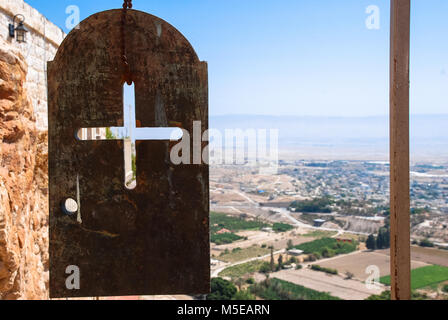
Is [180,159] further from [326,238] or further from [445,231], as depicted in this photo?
[326,238]

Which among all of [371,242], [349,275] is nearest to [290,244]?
[349,275]

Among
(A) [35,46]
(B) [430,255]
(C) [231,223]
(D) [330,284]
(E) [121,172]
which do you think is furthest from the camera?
(C) [231,223]

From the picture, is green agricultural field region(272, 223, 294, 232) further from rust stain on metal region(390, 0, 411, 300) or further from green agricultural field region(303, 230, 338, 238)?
rust stain on metal region(390, 0, 411, 300)

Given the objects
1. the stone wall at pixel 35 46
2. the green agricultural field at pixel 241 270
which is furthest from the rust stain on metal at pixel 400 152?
the green agricultural field at pixel 241 270

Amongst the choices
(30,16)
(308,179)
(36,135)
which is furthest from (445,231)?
(308,179)

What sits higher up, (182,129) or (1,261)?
(182,129)

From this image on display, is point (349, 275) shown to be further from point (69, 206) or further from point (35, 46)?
point (69, 206)
